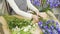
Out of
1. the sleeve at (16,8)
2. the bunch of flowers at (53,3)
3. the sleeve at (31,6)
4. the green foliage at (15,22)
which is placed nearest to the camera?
the green foliage at (15,22)

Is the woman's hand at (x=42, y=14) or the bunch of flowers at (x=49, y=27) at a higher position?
the woman's hand at (x=42, y=14)

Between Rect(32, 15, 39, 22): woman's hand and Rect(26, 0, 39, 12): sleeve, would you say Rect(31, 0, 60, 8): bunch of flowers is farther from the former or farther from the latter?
Rect(32, 15, 39, 22): woman's hand

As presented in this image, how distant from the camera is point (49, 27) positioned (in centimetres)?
174

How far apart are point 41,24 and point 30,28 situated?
16cm

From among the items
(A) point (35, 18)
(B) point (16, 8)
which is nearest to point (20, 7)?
(B) point (16, 8)

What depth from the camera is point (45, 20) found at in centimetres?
177

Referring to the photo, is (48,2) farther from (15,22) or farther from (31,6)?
(15,22)

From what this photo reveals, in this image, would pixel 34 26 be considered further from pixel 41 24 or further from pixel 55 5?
pixel 55 5

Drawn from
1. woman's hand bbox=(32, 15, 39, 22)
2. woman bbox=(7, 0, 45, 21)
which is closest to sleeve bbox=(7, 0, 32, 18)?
woman bbox=(7, 0, 45, 21)

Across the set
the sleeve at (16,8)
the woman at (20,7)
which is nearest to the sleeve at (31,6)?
the woman at (20,7)

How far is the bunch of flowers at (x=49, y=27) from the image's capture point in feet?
5.62

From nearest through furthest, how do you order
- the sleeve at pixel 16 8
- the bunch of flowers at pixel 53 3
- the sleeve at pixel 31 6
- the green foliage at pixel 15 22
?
the green foliage at pixel 15 22, the sleeve at pixel 16 8, the sleeve at pixel 31 6, the bunch of flowers at pixel 53 3

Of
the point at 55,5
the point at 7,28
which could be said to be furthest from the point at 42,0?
the point at 7,28

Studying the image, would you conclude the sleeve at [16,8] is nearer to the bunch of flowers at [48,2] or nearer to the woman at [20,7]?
the woman at [20,7]
